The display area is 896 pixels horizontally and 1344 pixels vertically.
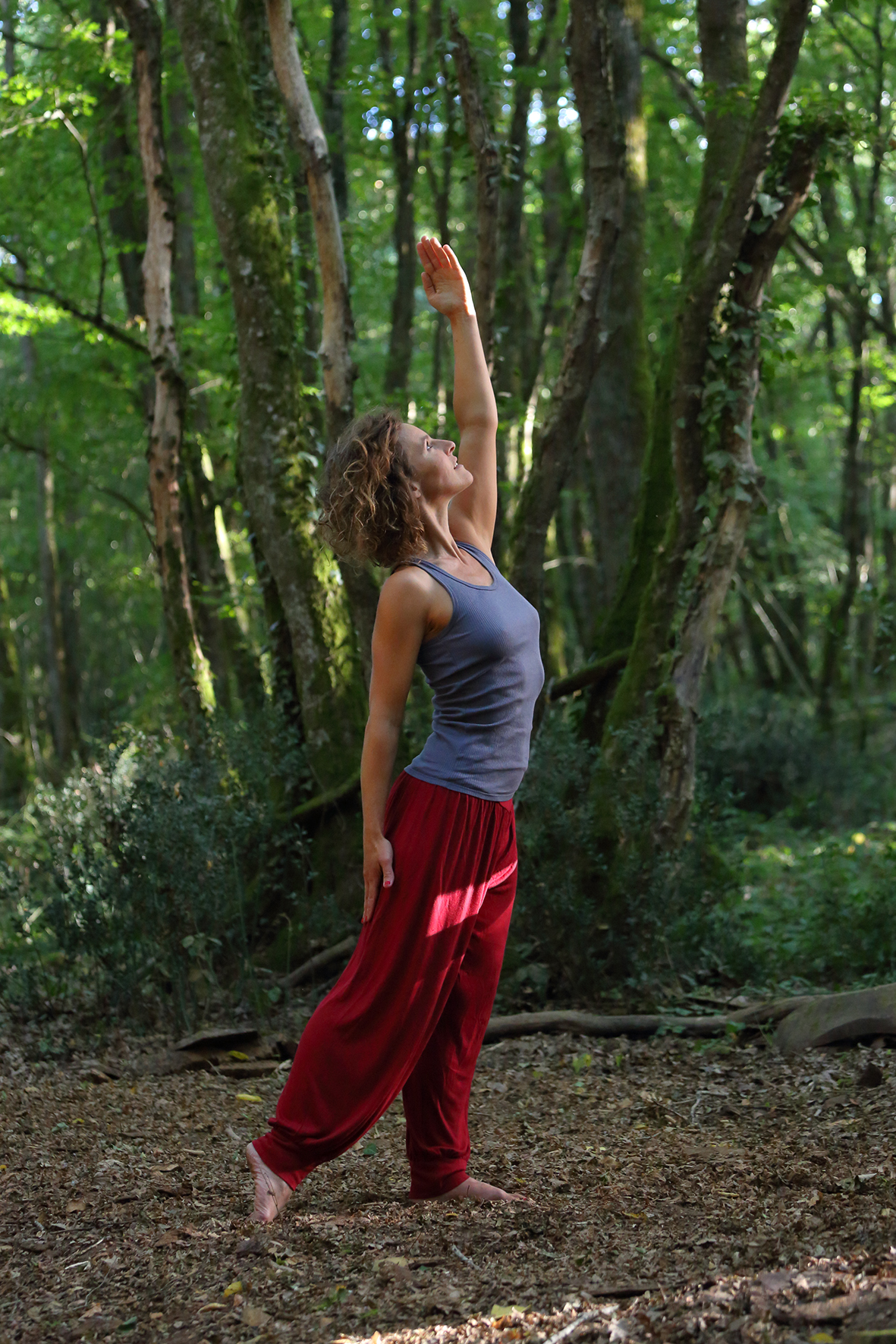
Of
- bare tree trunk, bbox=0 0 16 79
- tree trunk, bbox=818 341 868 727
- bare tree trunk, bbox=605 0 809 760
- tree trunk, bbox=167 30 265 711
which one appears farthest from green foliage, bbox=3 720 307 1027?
tree trunk, bbox=818 341 868 727

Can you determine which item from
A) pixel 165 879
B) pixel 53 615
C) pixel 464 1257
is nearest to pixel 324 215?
pixel 165 879

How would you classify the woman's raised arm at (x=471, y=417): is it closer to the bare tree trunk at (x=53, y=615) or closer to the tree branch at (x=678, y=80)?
the tree branch at (x=678, y=80)

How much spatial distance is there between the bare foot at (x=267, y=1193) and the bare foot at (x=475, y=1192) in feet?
1.49

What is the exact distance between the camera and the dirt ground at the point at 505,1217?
95.0 inches

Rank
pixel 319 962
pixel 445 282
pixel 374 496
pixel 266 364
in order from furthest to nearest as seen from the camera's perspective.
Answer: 1. pixel 266 364
2. pixel 319 962
3. pixel 445 282
4. pixel 374 496

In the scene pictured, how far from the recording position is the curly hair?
2.89m

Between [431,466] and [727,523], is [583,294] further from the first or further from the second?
[431,466]

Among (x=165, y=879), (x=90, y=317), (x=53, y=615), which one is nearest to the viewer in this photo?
(x=165, y=879)

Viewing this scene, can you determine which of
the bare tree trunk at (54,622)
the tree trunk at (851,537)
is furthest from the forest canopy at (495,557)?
the bare tree trunk at (54,622)

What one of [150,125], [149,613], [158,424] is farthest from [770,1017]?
[149,613]

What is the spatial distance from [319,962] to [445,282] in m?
3.58

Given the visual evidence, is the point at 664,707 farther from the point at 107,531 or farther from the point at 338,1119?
the point at 107,531

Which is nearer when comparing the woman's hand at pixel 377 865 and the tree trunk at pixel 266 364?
the woman's hand at pixel 377 865

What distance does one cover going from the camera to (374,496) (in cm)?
288
